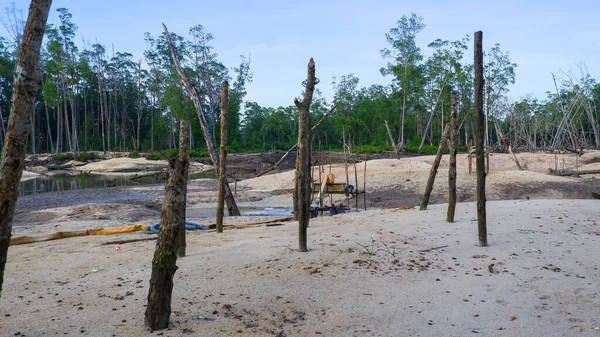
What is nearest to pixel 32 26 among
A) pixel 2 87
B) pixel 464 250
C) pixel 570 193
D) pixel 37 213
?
pixel 464 250

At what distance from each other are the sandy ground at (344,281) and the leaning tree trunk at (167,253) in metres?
0.18

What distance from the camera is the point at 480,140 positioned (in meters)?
7.90

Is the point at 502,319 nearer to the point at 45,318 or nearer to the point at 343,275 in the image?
the point at 343,275

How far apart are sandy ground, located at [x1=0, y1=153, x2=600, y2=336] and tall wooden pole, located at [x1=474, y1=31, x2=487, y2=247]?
1.12ft

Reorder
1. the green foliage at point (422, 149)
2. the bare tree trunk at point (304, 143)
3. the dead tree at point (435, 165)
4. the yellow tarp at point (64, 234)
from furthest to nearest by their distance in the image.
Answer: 1. the green foliage at point (422, 149)
2. the dead tree at point (435, 165)
3. the yellow tarp at point (64, 234)
4. the bare tree trunk at point (304, 143)

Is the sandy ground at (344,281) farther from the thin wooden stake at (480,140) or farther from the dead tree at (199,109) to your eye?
the dead tree at (199,109)

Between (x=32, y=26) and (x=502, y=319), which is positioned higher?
(x=32, y=26)

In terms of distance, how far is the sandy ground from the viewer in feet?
14.9

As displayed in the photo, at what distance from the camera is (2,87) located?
57.1 m

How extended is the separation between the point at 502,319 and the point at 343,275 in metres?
1.94

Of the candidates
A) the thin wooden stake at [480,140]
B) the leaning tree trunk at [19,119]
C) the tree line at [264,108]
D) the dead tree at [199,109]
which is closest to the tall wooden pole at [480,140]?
the thin wooden stake at [480,140]

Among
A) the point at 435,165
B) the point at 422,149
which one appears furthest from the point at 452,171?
the point at 422,149

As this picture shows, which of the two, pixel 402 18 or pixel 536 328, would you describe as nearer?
pixel 536 328

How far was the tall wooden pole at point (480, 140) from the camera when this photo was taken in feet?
25.1
